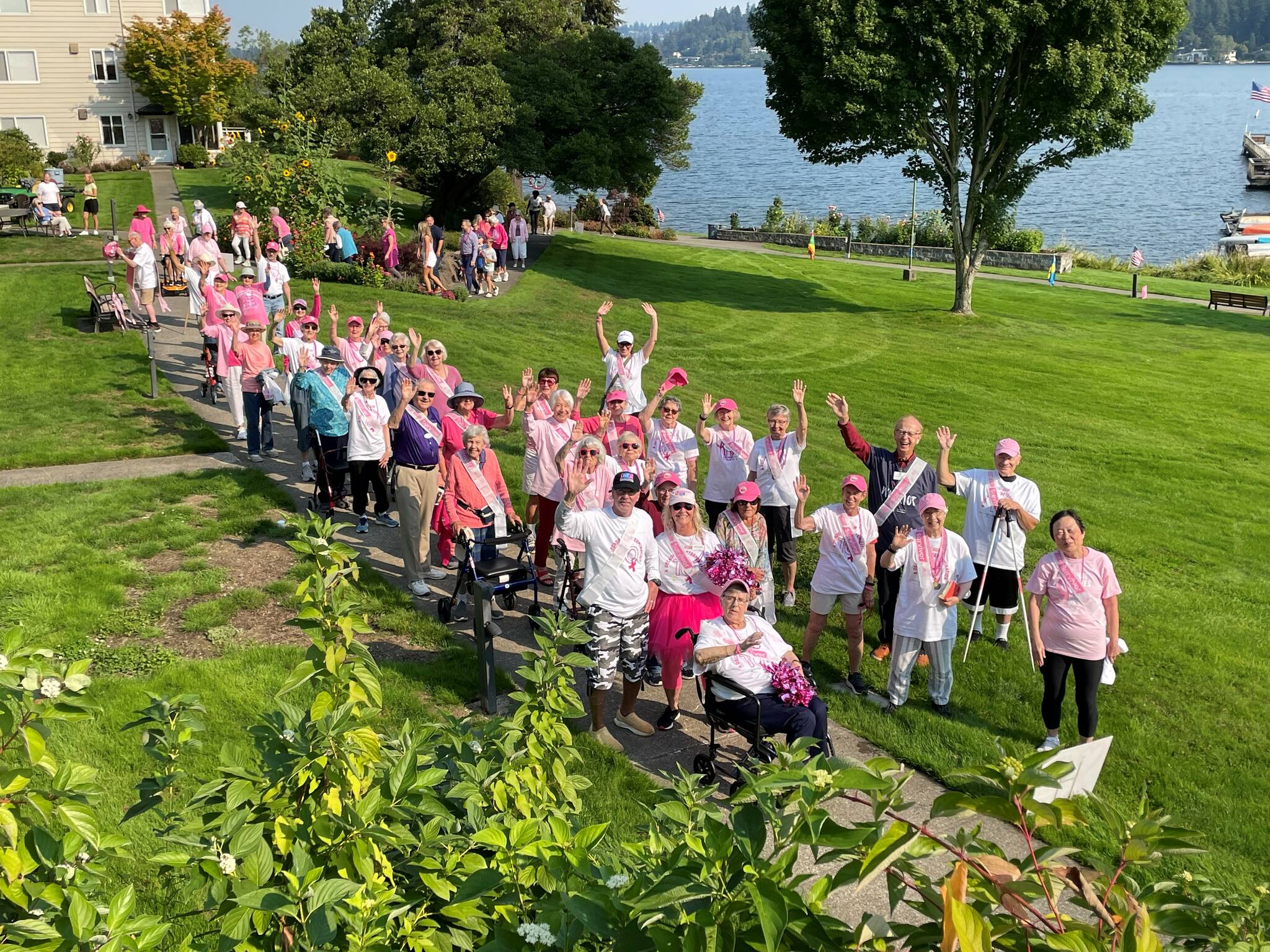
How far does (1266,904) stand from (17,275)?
29054mm

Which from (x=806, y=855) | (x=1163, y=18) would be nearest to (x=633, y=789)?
(x=806, y=855)

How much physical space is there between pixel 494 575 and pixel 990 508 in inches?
194

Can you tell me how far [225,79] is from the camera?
177 ft

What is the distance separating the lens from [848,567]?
916cm

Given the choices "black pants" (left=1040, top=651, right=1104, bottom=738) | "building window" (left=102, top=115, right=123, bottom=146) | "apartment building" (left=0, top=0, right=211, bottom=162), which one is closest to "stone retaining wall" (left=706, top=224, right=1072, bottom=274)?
"apartment building" (left=0, top=0, right=211, bottom=162)

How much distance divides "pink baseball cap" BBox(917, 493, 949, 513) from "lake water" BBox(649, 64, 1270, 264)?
143 ft

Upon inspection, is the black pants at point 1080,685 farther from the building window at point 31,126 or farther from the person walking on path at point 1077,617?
the building window at point 31,126

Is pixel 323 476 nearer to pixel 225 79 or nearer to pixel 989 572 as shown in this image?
pixel 989 572

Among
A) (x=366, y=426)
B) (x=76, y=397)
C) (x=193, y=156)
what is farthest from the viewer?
(x=193, y=156)

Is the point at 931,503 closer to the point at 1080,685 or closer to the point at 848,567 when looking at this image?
the point at 848,567

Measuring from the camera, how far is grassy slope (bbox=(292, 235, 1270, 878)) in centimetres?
878

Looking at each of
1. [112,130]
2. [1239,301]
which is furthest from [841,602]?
[112,130]

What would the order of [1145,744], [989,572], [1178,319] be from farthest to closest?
[1178,319] → [989,572] → [1145,744]

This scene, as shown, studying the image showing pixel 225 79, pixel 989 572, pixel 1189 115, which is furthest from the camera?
pixel 1189 115
